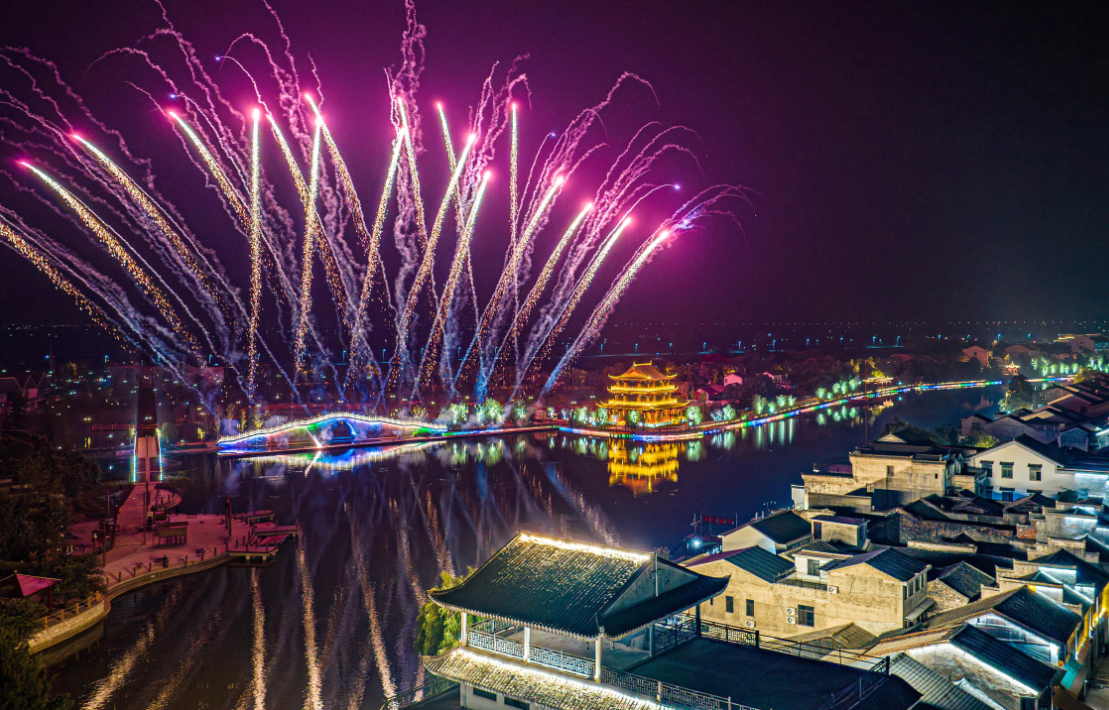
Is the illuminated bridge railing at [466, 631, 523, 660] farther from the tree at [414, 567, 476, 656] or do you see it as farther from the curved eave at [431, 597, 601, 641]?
the tree at [414, 567, 476, 656]

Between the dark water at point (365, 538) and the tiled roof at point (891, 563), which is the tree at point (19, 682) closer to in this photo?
the dark water at point (365, 538)

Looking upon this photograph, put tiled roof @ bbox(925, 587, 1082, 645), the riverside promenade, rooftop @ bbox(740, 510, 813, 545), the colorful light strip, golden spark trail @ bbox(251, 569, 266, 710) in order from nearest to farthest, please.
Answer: tiled roof @ bbox(925, 587, 1082, 645) → golden spark trail @ bbox(251, 569, 266, 710) → rooftop @ bbox(740, 510, 813, 545) → the riverside promenade → the colorful light strip

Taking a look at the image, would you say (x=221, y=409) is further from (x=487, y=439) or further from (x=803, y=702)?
(x=803, y=702)

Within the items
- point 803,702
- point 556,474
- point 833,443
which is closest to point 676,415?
point 833,443

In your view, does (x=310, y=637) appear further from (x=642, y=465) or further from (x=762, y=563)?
(x=642, y=465)

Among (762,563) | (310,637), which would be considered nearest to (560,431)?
(310,637)

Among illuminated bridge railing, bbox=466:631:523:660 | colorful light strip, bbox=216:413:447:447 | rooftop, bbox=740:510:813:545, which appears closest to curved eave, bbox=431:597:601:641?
illuminated bridge railing, bbox=466:631:523:660
